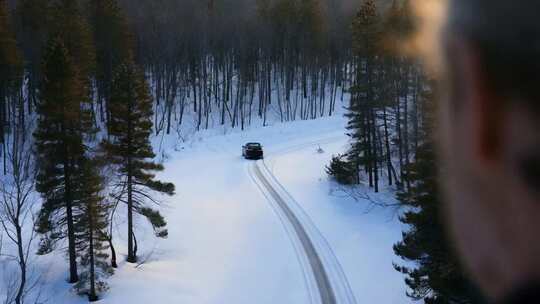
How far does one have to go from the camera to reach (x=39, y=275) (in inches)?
853

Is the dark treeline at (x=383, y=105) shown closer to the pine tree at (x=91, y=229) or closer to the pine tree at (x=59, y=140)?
the pine tree at (x=91, y=229)

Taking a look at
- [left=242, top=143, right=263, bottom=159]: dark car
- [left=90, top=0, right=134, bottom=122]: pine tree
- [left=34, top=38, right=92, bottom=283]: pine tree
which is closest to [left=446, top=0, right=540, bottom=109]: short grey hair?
[left=34, top=38, right=92, bottom=283]: pine tree

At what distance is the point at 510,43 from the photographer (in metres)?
0.83

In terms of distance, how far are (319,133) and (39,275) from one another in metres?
33.7

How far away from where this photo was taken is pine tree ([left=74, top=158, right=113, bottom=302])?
20.5 meters

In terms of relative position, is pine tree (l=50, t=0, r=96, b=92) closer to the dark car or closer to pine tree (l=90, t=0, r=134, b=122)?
pine tree (l=90, t=0, r=134, b=122)

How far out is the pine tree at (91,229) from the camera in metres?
20.5

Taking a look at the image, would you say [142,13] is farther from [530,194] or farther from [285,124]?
[530,194]

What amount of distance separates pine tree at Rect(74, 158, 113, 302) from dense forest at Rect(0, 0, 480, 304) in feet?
0.26

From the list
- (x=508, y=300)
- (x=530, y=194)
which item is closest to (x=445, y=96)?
(x=530, y=194)

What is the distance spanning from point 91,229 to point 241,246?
731 cm

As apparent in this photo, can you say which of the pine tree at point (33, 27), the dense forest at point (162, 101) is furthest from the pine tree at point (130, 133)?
the pine tree at point (33, 27)

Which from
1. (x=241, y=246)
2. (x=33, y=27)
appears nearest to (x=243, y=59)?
(x=33, y=27)

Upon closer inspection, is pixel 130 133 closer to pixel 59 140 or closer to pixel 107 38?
pixel 59 140
